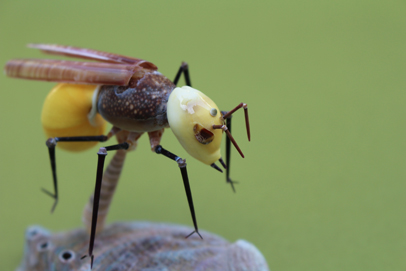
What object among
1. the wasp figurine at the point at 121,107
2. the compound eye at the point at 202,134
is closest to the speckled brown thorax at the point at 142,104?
the wasp figurine at the point at 121,107

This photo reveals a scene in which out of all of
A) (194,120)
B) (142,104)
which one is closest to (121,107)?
(142,104)

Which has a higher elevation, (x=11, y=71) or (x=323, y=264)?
(x=11, y=71)

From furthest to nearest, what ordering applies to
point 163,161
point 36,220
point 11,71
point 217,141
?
point 163,161
point 36,220
point 11,71
point 217,141

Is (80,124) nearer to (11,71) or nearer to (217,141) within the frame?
(11,71)

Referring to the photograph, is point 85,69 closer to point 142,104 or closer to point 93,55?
point 93,55

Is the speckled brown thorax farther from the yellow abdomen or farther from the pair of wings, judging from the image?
the yellow abdomen

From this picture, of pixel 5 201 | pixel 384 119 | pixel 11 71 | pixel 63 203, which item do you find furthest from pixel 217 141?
pixel 384 119
